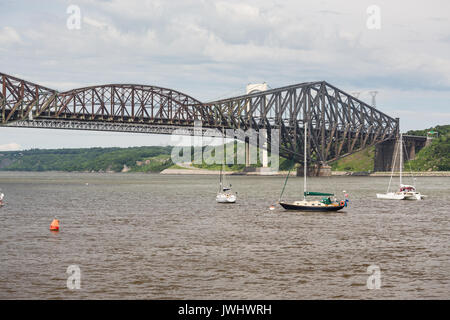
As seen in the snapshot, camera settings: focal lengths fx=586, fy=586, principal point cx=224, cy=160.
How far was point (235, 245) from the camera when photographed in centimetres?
4047

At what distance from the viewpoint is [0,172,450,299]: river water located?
26.7 m

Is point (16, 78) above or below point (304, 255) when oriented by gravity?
above

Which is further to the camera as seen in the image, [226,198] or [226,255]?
[226,198]

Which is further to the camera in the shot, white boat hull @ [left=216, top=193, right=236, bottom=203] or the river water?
white boat hull @ [left=216, top=193, right=236, bottom=203]

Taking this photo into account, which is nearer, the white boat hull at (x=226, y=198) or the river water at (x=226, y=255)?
the river water at (x=226, y=255)

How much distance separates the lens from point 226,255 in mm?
36156

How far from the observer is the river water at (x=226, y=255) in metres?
26.7

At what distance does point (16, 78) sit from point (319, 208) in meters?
130
